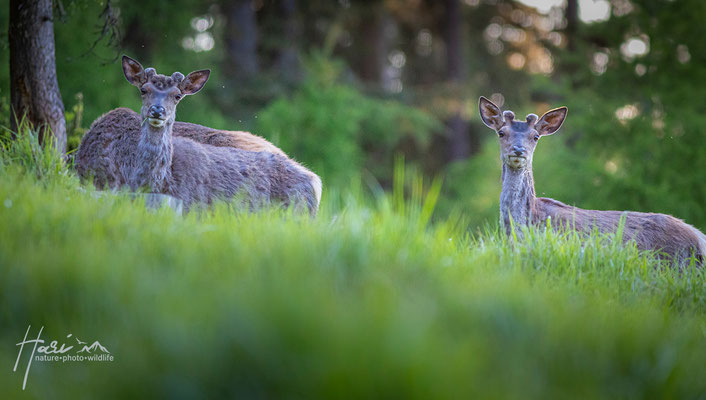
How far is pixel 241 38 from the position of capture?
2153 centimetres

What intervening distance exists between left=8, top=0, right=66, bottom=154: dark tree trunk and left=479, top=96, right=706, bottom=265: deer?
16.3 feet

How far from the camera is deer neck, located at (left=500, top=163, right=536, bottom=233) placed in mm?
7434

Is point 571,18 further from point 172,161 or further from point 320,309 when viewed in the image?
point 320,309

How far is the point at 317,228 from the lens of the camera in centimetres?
486

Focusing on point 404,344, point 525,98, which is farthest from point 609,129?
point 404,344

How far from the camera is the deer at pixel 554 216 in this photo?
728 cm

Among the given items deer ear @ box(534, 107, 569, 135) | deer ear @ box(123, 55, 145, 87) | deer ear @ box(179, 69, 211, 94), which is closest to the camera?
deer ear @ box(123, 55, 145, 87)

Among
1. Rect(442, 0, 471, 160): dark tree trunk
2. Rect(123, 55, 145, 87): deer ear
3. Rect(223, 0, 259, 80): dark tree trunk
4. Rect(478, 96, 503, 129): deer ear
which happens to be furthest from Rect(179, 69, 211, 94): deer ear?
Rect(442, 0, 471, 160): dark tree trunk

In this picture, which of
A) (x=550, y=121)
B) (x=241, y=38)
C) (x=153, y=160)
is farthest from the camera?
(x=241, y=38)

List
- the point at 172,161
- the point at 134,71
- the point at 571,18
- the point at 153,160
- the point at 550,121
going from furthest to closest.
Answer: the point at 571,18 → the point at 550,121 → the point at 134,71 → the point at 172,161 → the point at 153,160

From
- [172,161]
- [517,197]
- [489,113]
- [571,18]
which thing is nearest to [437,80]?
[571,18]

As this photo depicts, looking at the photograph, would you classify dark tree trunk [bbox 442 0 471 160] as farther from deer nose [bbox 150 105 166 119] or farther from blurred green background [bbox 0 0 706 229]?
deer nose [bbox 150 105 166 119]

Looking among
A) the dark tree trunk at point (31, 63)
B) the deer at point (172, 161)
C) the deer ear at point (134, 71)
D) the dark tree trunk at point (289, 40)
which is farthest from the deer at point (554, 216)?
the dark tree trunk at point (289, 40)

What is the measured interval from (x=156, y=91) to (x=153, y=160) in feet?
2.39
